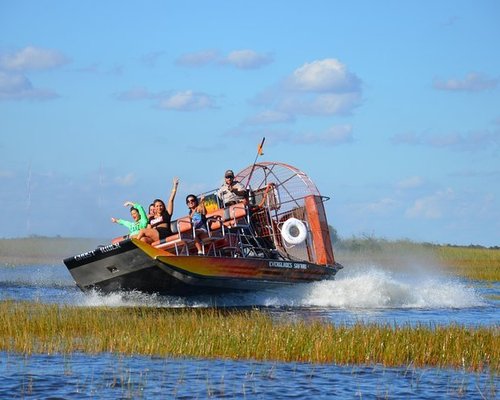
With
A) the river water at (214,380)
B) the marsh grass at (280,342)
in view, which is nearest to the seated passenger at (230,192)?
the marsh grass at (280,342)

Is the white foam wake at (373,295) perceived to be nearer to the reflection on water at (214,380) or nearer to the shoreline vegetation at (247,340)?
the shoreline vegetation at (247,340)

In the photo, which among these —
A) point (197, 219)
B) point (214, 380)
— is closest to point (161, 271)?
point (197, 219)

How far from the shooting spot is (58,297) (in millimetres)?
28047

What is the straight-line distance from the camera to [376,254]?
64938 mm

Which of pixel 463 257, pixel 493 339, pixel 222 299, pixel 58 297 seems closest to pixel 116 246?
pixel 222 299

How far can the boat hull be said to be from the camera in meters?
23.6

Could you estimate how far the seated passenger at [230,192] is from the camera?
89.1ft

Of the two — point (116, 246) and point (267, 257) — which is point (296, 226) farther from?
point (116, 246)

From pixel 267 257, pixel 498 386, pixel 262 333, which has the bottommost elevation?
pixel 498 386

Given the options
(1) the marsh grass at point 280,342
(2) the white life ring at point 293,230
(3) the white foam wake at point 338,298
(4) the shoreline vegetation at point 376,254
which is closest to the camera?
(1) the marsh grass at point 280,342

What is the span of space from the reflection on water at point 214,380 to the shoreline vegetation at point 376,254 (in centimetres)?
3562

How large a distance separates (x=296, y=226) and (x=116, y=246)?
18.2 ft

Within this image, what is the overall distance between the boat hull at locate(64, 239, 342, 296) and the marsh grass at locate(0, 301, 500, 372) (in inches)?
197

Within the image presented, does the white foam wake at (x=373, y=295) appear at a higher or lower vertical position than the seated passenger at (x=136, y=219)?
lower
